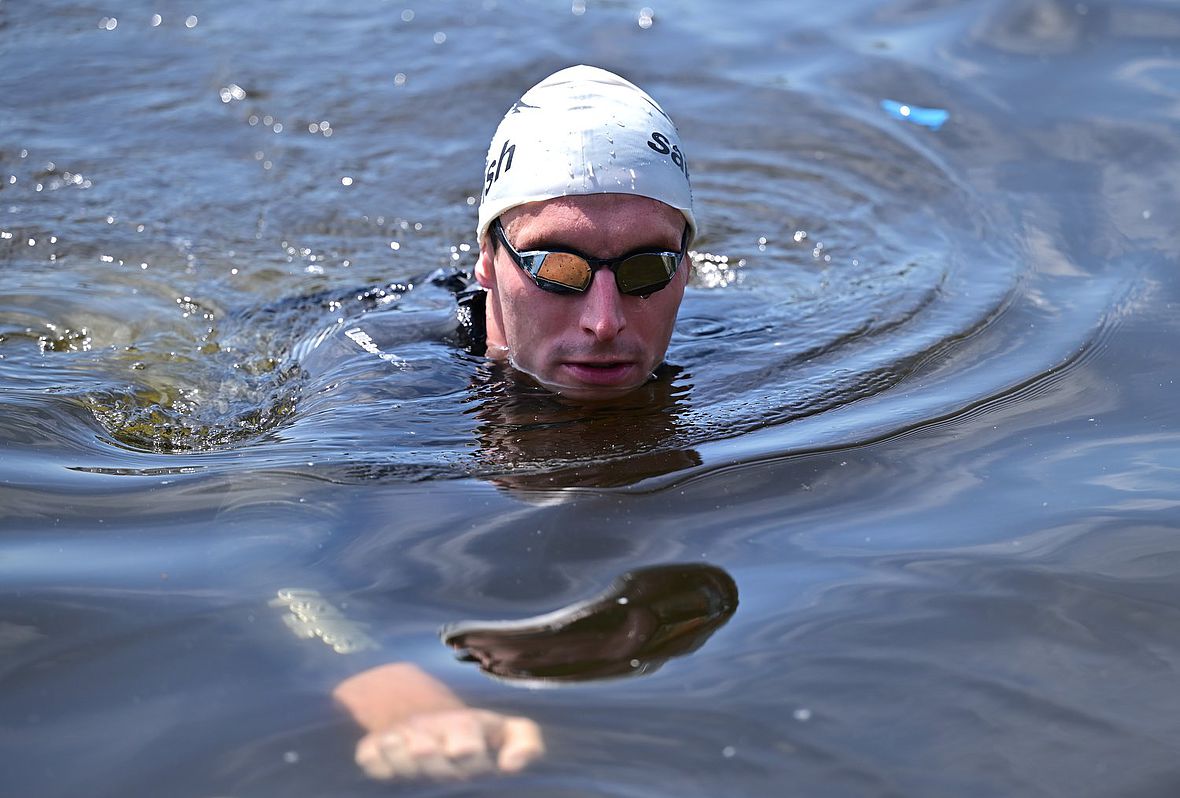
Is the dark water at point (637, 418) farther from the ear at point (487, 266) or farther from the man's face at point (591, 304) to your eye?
the ear at point (487, 266)

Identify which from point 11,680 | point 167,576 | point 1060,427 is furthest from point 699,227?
point 11,680

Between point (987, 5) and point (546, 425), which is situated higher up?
point (987, 5)

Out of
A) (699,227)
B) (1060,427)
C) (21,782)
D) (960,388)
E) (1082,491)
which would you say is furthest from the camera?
(699,227)

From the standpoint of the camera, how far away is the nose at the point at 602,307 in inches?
173

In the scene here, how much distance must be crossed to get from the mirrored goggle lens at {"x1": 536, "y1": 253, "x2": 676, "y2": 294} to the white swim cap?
240 mm

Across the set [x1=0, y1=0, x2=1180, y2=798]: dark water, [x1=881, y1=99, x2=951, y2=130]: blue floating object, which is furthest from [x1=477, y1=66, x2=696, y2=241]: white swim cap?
[x1=881, y1=99, x2=951, y2=130]: blue floating object

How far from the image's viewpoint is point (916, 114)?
788 cm

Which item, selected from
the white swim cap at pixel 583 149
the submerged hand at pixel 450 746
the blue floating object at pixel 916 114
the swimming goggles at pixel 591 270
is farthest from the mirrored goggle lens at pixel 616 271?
the blue floating object at pixel 916 114

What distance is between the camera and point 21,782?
244 centimetres

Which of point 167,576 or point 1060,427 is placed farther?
point 1060,427

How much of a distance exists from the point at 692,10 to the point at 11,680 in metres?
7.88

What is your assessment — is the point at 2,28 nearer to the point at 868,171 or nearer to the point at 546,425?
the point at 868,171

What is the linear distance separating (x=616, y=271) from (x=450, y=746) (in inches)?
86.6

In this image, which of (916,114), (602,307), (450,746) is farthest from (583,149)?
(916,114)
